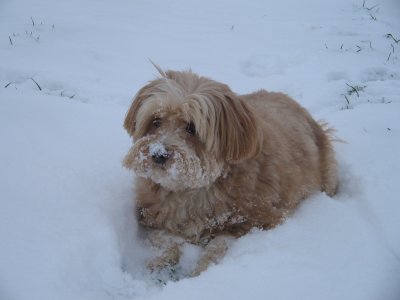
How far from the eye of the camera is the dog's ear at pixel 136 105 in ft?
11.0

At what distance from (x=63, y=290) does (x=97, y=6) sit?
6.79 metres

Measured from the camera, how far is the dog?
3113 millimetres

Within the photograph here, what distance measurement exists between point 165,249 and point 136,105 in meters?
1.18

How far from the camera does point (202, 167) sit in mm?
3133

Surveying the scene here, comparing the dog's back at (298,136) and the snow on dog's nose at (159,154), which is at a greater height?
Result: the snow on dog's nose at (159,154)

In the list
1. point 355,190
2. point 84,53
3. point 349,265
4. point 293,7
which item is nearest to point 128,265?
point 349,265

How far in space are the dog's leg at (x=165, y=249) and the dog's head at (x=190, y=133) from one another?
0.41 meters

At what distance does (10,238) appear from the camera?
2.54 metres

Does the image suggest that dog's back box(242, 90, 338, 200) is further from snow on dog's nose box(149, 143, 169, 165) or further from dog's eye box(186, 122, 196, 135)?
snow on dog's nose box(149, 143, 169, 165)

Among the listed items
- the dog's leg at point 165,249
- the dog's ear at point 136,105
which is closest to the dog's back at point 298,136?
the dog's ear at point 136,105

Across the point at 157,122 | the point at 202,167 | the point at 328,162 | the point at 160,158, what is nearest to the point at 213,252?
the point at 202,167

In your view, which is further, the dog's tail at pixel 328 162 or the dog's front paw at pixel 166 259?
the dog's tail at pixel 328 162

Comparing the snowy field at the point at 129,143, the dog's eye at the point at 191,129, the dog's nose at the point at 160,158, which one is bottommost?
the snowy field at the point at 129,143

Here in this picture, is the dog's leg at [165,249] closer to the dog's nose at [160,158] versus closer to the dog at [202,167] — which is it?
the dog at [202,167]
